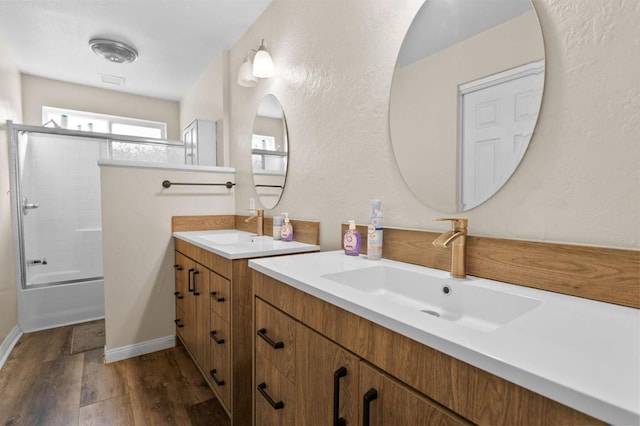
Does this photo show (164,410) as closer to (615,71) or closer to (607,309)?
(607,309)

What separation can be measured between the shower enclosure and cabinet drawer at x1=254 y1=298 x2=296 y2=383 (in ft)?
8.42

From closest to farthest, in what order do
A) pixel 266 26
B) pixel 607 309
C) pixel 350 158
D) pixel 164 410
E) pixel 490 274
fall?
1. pixel 607 309
2. pixel 490 274
3. pixel 350 158
4. pixel 164 410
5. pixel 266 26

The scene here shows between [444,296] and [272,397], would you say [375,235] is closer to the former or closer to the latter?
[444,296]

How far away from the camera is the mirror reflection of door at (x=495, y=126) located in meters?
0.85

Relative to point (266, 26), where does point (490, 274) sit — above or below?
below

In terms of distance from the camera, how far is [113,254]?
7.00 feet

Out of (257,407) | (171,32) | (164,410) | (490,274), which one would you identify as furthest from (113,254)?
(490,274)

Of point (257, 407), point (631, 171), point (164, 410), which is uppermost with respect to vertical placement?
point (631, 171)

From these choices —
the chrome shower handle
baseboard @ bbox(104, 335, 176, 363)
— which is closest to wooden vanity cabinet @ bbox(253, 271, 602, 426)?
baseboard @ bbox(104, 335, 176, 363)

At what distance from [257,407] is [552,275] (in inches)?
41.3

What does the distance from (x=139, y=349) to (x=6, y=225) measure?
4.92 feet

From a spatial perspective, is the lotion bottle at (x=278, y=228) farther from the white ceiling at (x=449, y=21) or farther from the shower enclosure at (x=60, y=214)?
the shower enclosure at (x=60, y=214)

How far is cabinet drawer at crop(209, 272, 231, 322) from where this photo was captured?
56.3 inches

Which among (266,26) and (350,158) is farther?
(266,26)
